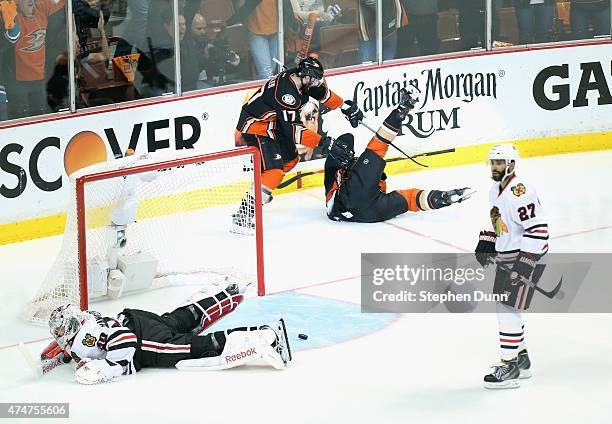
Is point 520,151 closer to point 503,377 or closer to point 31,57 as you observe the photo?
point 31,57

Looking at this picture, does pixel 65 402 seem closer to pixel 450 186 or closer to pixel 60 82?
pixel 60 82

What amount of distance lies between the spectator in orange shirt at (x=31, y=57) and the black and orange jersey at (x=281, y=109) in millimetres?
1493

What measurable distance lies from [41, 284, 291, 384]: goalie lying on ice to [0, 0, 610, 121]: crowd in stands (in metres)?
2.96

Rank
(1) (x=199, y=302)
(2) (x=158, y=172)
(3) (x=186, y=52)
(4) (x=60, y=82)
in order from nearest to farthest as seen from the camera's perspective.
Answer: (1) (x=199, y=302), (2) (x=158, y=172), (4) (x=60, y=82), (3) (x=186, y=52)

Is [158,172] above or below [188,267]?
above

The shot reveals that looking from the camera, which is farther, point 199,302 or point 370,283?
point 370,283

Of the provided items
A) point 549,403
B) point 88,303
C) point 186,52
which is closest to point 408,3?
point 186,52

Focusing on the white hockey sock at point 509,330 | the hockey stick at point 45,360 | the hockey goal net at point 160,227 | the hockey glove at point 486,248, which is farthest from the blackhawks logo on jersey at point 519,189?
the hockey stick at point 45,360

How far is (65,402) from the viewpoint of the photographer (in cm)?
625

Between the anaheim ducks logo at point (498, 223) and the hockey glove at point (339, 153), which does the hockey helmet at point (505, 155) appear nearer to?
the anaheim ducks logo at point (498, 223)

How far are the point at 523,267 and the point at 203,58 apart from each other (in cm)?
471

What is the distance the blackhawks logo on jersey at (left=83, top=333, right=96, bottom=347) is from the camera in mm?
6441

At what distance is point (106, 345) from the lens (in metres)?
6.45

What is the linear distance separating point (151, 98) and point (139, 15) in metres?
0.62
